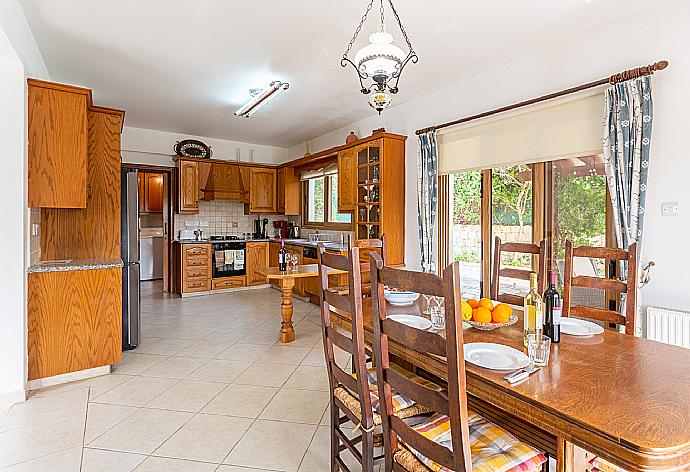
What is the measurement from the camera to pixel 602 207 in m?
3.05

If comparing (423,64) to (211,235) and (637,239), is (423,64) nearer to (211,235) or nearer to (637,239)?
(637,239)

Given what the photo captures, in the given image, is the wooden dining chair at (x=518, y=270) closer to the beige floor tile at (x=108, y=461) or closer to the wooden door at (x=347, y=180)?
the beige floor tile at (x=108, y=461)

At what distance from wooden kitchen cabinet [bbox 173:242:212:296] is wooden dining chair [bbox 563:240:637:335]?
5666 mm

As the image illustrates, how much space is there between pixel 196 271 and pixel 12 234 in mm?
3845

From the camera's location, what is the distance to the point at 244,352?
3.75 m

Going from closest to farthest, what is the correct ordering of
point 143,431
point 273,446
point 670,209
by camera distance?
point 273,446 < point 143,431 < point 670,209

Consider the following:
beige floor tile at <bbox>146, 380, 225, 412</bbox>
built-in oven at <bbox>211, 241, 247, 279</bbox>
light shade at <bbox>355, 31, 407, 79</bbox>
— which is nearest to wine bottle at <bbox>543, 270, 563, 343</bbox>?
light shade at <bbox>355, 31, 407, 79</bbox>

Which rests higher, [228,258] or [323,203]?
[323,203]

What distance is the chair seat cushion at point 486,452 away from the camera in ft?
4.07

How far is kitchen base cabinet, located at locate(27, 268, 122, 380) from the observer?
2896 millimetres

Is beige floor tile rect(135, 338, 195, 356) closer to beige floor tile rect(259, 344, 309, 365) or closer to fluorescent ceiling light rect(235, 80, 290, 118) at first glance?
beige floor tile rect(259, 344, 309, 365)

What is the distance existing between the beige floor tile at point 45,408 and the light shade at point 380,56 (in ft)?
9.43

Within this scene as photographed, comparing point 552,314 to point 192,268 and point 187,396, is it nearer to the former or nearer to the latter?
point 187,396

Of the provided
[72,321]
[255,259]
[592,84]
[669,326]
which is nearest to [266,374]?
[72,321]
